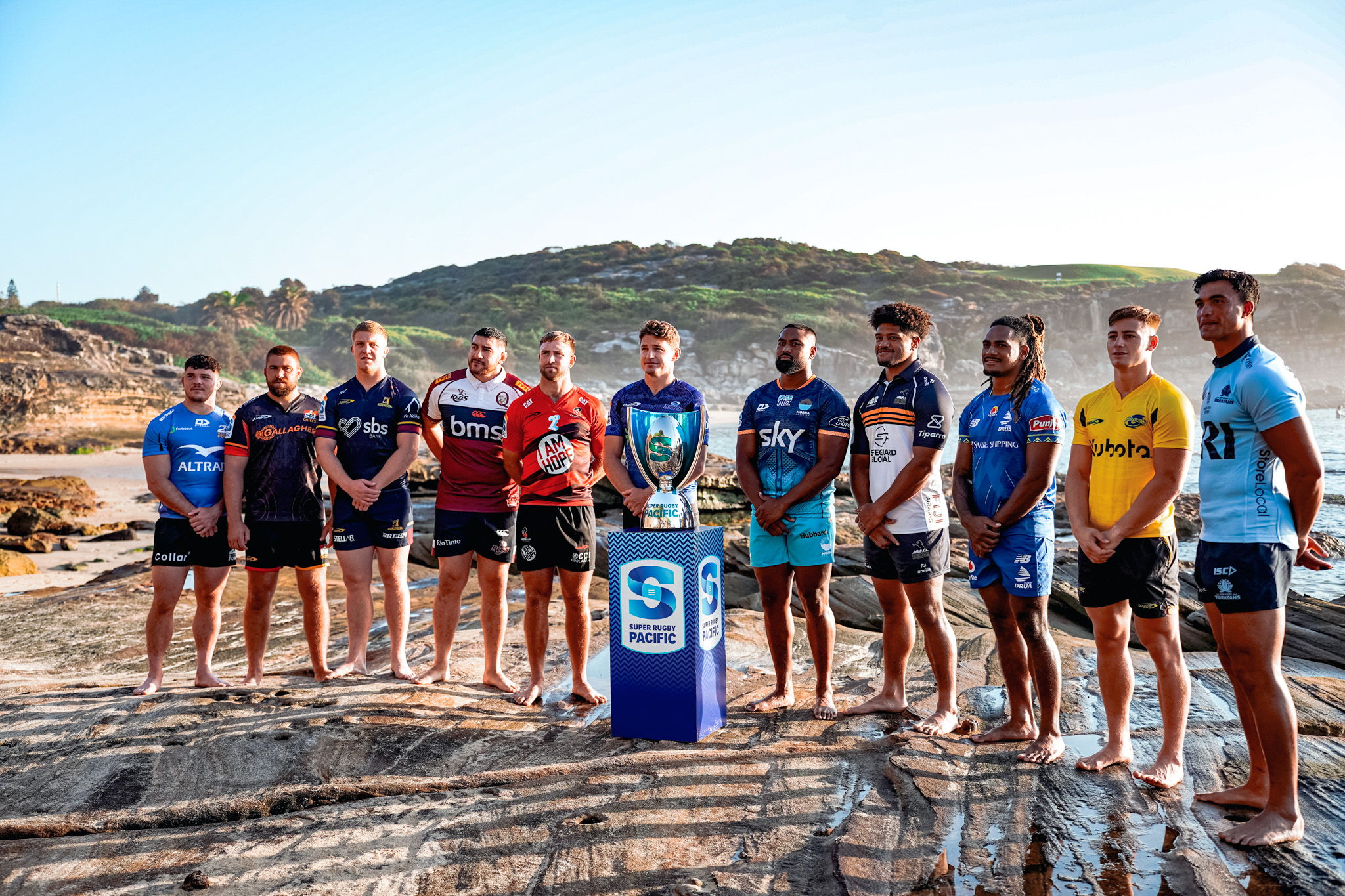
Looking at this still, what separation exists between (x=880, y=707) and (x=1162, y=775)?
4.95ft

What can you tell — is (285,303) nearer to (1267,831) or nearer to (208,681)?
(208,681)

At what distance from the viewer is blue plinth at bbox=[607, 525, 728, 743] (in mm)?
4719

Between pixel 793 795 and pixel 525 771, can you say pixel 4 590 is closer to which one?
pixel 525 771

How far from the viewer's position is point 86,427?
31125mm

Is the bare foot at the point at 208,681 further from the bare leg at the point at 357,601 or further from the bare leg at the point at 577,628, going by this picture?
the bare leg at the point at 577,628

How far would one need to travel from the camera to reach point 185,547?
5.75m

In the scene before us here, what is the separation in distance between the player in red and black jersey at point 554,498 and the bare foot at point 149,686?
219cm

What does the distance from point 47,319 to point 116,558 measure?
31.3m

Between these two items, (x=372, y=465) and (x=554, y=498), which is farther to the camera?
(x=372, y=465)

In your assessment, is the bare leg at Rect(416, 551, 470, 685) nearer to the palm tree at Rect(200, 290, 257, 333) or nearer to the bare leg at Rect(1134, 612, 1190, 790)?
the bare leg at Rect(1134, 612, 1190, 790)

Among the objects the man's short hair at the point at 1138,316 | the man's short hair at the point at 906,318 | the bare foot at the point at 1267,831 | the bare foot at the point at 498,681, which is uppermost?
the man's short hair at the point at 906,318

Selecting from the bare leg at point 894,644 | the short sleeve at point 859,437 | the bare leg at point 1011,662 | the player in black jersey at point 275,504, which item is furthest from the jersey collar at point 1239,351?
the player in black jersey at point 275,504

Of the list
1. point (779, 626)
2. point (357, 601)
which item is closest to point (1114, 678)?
point (779, 626)

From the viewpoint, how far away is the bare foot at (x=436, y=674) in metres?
5.89
